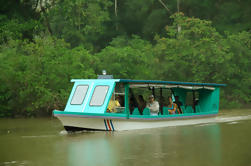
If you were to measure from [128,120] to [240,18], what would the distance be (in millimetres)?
27691

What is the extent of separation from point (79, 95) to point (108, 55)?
12.6 meters

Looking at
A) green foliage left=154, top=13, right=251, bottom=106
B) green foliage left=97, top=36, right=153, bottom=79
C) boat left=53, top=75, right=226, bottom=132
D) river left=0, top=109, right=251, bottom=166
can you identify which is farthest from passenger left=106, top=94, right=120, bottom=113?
green foliage left=154, top=13, right=251, bottom=106

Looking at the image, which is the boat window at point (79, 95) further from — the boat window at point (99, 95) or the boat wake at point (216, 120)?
the boat wake at point (216, 120)

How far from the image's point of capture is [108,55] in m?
31.6

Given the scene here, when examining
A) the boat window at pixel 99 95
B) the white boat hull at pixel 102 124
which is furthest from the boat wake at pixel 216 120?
the boat window at pixel 99 95

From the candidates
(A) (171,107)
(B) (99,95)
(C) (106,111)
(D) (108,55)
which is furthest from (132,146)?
(D) (108,55)

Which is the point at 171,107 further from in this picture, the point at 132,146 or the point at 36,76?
the point at 36,76

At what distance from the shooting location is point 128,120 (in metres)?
18.7

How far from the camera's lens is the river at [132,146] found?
12188mm

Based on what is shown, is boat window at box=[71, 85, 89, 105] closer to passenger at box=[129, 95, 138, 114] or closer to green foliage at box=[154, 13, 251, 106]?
passenger at box=[129, 95, 138, 114]

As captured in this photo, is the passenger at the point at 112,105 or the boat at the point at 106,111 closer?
the boat at the point at 106,111

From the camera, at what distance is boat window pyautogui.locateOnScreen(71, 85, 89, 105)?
19000 millimetres

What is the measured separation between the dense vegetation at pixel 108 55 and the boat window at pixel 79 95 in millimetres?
7460

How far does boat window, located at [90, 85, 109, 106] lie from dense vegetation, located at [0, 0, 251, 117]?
8.24 meters
